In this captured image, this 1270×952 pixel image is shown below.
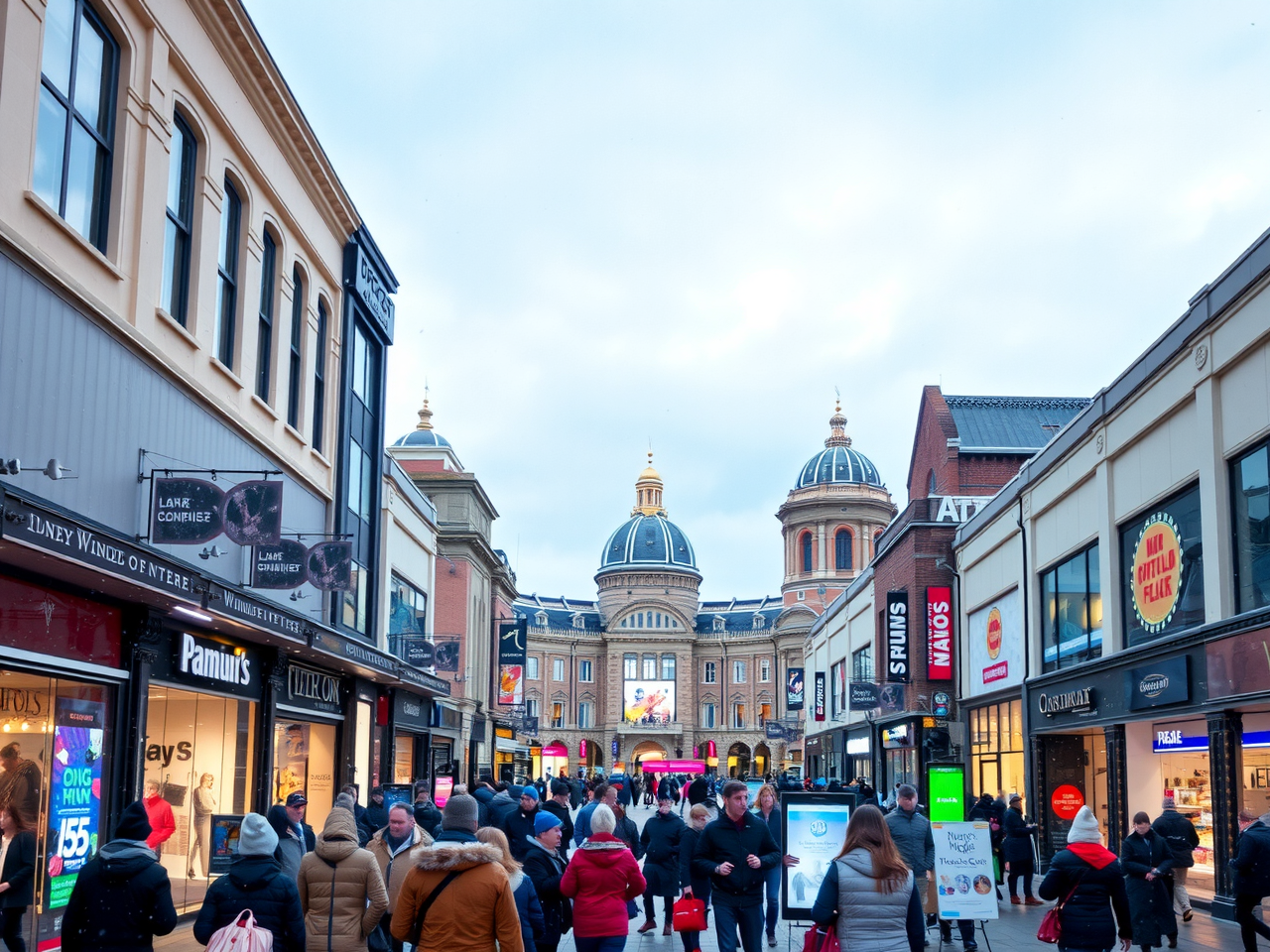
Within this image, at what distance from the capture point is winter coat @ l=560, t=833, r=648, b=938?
8797 mm

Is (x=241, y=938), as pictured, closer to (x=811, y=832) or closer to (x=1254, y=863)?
(x=811, y=832)

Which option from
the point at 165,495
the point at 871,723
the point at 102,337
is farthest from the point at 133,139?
the point at 871,723

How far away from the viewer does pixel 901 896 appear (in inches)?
288

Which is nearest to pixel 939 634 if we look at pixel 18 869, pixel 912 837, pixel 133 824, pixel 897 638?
pixel 897 638

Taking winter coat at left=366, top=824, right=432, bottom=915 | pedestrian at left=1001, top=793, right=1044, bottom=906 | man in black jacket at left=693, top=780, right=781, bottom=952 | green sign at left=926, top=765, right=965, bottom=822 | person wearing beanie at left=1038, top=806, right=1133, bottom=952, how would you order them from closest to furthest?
person wearing beanie at left=1038, top=806, right=1133, bottom=952 → winter coat at left=366, top=824, right=432, bottom=915 → man in black jacket at left=693, top=780, right=781, bottom=952 → green sign at left=926, top=765, right=965, bottom=822 → pedestrian at left=1001, top=793, right=1044, bottom=906

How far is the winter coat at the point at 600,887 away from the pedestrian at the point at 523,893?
1.11 feet

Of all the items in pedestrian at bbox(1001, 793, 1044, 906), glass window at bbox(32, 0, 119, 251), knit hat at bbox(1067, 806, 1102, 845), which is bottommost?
pedestrian at bbox(1001, 793, 1044, 906)

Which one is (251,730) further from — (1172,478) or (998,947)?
(1172,478)

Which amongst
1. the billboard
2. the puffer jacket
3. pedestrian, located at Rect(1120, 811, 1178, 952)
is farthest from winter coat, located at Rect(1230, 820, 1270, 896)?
the billboard

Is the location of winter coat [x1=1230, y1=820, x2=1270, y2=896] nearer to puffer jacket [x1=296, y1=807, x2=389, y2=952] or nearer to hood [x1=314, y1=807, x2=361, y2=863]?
puffer jacket [x1=296, y1=807, x2=389, y2=952]

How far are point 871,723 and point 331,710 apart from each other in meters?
22.5

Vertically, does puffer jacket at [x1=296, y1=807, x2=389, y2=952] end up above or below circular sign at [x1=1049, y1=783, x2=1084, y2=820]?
above

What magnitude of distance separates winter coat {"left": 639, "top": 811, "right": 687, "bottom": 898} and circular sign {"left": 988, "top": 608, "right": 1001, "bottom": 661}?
1674cm

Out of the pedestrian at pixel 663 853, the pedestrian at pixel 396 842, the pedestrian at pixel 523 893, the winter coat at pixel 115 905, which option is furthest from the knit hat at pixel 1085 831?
the pedestrian at pixel 663 853
